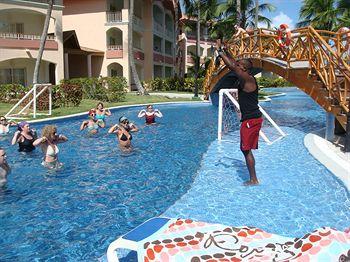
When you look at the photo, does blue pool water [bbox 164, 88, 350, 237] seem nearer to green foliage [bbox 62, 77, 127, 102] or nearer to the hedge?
the hedge

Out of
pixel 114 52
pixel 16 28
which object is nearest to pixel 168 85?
pixel 114 52

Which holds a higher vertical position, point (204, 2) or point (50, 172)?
point (204, 2)

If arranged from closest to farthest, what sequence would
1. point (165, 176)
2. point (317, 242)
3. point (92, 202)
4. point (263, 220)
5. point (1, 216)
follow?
point (317, 242) < point (263, 220) < point (1, 216) < point (92, 202) < point (165, 176)

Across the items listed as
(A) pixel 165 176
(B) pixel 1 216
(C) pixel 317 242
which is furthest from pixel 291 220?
(B) pixel 1 216

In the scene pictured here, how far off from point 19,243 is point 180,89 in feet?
105

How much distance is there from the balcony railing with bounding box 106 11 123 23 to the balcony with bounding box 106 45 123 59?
239 cm

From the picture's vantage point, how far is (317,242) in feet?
10.5

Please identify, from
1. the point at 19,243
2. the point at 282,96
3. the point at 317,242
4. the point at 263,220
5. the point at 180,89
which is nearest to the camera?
the point at 317,242

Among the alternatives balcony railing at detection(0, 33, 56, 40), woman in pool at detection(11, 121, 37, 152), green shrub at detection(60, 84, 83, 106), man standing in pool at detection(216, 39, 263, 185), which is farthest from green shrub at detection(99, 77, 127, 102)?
man standing in pool at detection(216, 39, 263, 185)

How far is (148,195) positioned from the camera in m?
6.50

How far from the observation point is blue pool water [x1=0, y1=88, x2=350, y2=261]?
496cm

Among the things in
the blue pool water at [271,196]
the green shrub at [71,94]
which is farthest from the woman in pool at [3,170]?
the green shrub at [71,94]

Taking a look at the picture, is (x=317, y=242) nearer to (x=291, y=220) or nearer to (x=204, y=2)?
(x=291, y=220)

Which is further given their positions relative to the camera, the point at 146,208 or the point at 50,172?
the point at 50,172
